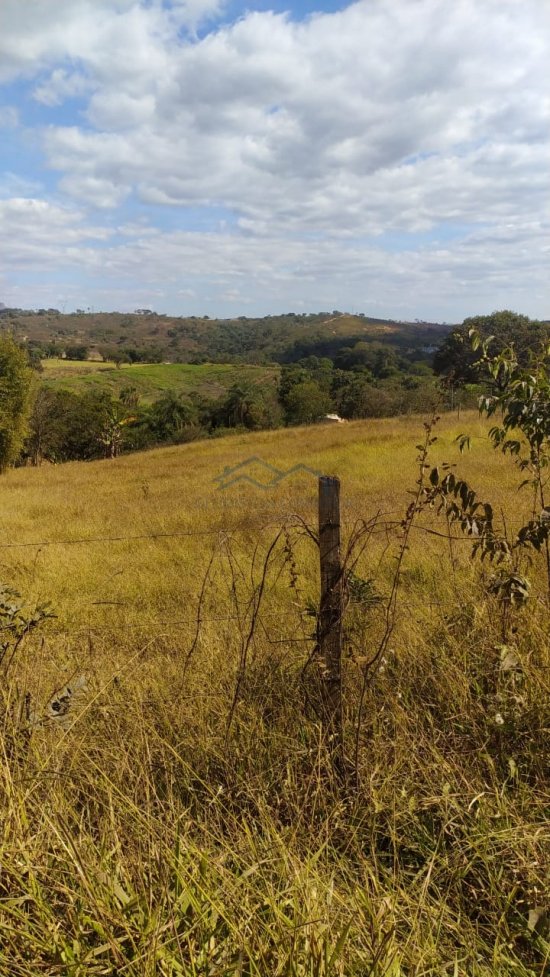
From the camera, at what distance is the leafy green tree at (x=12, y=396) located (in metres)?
29.2

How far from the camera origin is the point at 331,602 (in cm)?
246

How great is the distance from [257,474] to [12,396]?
19.7 m

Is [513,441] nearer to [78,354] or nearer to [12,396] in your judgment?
[12,396]

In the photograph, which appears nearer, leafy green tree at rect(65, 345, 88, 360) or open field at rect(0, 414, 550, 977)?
open field at rect(0, 414, 550, 977)

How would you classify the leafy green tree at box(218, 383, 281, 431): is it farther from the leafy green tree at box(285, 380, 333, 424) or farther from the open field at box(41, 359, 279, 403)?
the open field at box(41, 359, 279, 403)

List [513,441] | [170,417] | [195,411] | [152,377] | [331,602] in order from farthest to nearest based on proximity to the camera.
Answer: [152,377]
[195,411]
[170,417]
[513,441]
[331,602]

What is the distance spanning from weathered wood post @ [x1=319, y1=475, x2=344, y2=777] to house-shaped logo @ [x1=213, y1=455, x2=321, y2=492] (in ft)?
38.5

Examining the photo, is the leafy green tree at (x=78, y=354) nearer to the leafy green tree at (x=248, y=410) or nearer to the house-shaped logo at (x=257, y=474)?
the leafy green tree at (x=248, y=410)

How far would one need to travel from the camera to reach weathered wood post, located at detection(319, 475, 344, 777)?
2396mm

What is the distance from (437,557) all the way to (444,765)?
3.41 metres

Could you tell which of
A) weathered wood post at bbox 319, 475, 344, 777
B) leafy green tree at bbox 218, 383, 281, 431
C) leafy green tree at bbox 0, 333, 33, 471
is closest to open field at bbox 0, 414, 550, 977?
weathered wood post at bbox 319, 475, 344, 777

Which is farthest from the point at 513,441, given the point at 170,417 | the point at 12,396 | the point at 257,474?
the point at 170,417

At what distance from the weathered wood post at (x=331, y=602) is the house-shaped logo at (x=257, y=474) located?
462 inches

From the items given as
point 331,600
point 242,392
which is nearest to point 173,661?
point 331,600
